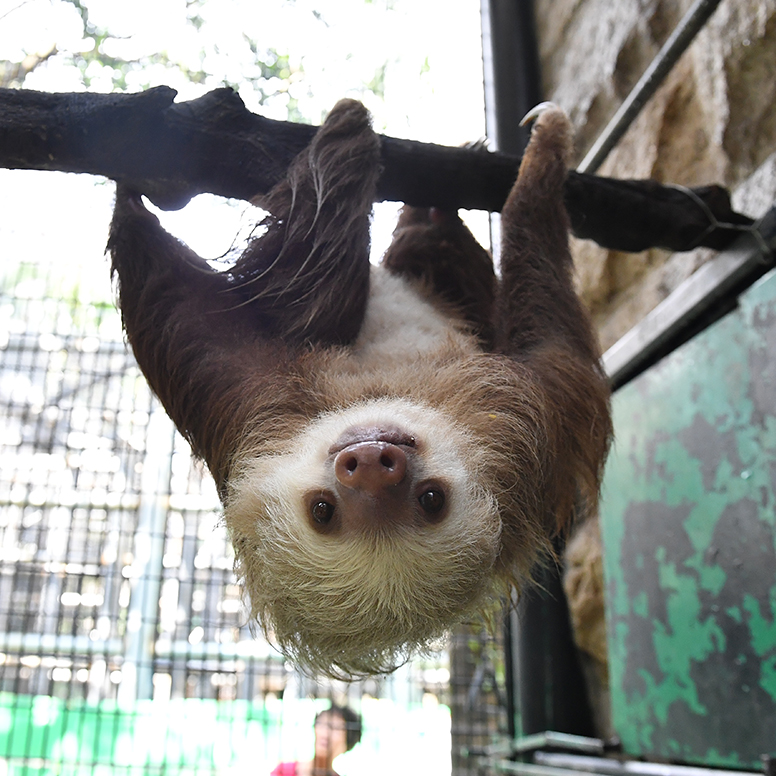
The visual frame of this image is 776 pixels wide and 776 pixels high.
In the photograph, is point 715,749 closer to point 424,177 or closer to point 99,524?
point 424,177

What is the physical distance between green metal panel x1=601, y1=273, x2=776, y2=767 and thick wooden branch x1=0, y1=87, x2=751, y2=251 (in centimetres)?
43

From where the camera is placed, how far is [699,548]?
7.59ft

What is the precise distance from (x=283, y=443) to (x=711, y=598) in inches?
56.9

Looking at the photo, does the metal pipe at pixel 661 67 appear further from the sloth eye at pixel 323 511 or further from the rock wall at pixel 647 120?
the sloth eye at pixel 323 511

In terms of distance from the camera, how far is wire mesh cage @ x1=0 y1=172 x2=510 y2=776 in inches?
166

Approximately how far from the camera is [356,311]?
2.20 m

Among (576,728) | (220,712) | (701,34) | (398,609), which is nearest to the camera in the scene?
(398,609)

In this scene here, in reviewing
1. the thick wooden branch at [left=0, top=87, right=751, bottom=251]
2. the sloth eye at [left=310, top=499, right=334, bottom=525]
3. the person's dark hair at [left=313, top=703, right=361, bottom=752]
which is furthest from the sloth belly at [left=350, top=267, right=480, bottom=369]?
the person's dark hair at [left=313, top=703, right=361, bottom=752]

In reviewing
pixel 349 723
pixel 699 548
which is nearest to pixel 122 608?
pixel 349 723

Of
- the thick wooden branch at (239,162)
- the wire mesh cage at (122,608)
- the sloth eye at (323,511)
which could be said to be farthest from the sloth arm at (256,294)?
the wire mesh cage at (122,608)

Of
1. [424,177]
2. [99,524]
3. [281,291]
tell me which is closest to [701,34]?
[424,177]

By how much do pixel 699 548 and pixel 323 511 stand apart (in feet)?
4.24

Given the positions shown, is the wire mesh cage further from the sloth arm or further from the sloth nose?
the sloth nose

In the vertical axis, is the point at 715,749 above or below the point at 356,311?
below
